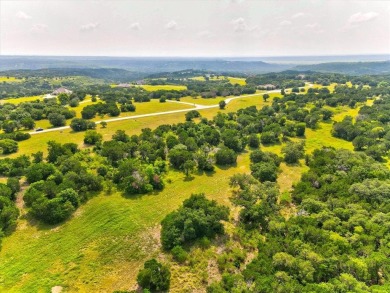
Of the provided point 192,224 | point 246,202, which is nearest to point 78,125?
point 192,224

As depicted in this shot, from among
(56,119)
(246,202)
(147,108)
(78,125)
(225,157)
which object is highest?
(56,119)

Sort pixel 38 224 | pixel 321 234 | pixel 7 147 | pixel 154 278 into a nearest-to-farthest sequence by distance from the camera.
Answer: pixel 154 278 → pixel 321 234 → pixel 38 224 → pixel 7 147

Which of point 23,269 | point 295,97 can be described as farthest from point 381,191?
point 295,97

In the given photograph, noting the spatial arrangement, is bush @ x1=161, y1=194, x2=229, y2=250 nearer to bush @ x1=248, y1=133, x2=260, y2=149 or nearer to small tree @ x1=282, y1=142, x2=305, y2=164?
small tree @ x1=282, y1=142, x2=305, y2=164

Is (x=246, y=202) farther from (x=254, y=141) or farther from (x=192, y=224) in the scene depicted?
(x=254, y=141)

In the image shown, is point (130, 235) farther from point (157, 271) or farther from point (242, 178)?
point (242, 178)

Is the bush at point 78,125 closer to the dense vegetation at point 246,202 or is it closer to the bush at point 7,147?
the dense vegetation at point 246,202

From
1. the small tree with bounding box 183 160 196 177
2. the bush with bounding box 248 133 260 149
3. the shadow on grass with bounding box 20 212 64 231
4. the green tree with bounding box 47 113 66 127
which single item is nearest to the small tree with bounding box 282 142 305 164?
the bush with bounding box 248 133 260 149

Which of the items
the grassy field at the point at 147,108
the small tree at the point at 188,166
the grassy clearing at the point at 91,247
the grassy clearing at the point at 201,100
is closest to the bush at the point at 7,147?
the grassy field at the point at 147,108
